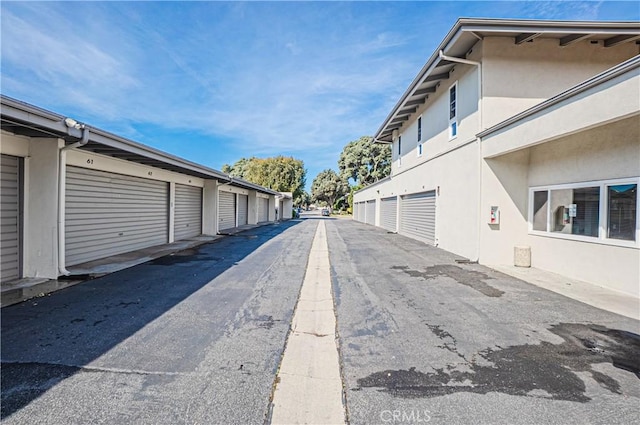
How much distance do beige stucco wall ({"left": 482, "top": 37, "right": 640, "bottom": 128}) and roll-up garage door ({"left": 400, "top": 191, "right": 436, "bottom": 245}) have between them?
→ 13.9 ft

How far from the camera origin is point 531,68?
330 inches

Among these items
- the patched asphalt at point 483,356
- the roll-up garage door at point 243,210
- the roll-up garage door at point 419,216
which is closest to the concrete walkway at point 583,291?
the patched asphalt at point 483,356

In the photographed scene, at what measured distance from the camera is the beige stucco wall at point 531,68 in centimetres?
823

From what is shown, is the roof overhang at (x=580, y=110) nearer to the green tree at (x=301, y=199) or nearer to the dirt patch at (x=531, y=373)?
the dirt patch at (x=531, y=373)

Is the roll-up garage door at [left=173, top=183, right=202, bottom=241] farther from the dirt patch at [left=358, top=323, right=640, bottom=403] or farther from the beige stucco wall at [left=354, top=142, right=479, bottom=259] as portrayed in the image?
the dirt patch at [left=358, top=323, right=640, bottom=403]

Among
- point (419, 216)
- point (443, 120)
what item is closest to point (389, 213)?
point (419, 216)

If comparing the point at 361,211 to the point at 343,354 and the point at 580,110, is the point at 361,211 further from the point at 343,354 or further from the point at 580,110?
the point at 343,354

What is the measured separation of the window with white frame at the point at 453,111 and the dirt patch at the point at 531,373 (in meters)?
7.73

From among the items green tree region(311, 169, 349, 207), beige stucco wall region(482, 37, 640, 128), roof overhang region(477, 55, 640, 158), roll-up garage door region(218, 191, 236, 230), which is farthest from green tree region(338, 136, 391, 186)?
roof overhang region(477, 55, 640, 158)

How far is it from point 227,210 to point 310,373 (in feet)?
55.2

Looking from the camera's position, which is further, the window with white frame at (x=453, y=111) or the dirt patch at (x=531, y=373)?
the window with white frame at (x=453, y=111)

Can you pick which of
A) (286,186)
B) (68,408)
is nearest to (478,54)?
(68,408)

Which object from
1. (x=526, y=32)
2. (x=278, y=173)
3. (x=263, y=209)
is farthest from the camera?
(x=278, y=173)

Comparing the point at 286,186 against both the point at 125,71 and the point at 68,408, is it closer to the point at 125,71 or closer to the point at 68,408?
the point at 125,71
